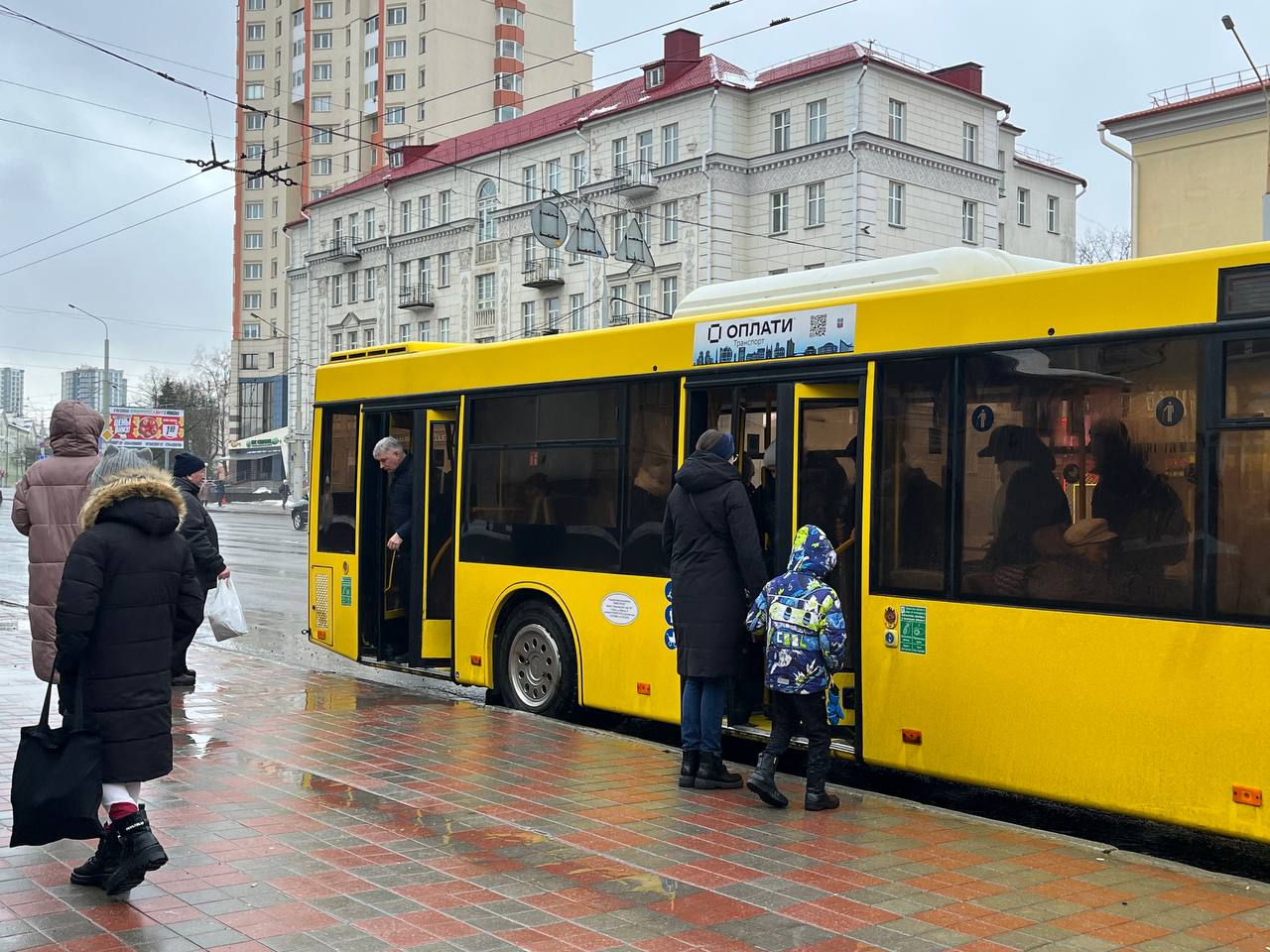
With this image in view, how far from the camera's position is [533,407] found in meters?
9.66

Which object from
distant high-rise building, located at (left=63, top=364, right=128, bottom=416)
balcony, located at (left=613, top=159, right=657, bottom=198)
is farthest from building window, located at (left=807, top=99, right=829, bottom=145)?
distant high-rise building, located at (left=63, top=364, right=128, bottom=416)

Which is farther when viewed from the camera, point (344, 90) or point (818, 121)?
point (344, 90)

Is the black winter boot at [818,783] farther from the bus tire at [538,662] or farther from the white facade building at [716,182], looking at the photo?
the white facade building at [716,182]

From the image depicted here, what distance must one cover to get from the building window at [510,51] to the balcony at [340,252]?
22171 mm

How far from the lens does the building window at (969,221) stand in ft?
163

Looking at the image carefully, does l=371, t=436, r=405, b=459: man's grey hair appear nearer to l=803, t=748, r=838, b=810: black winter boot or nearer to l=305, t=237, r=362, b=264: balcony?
l=803, t=748, r=838, b=810: black winter boot

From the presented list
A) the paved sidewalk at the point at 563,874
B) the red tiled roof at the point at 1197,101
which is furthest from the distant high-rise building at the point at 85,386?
the paved sidewalk at the point at 563,874

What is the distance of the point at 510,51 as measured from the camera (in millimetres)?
85188

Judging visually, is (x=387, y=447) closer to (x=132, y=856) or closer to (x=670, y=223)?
(x=132, y=856)

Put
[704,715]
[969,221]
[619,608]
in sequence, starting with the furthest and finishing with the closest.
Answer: [969,221] → [619,608] → [704,715]

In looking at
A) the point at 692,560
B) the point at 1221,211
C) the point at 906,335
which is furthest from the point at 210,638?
the point at 1221,211

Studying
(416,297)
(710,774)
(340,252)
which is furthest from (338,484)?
(340,252)

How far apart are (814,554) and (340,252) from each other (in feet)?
210

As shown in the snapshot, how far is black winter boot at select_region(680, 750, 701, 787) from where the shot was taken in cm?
744
